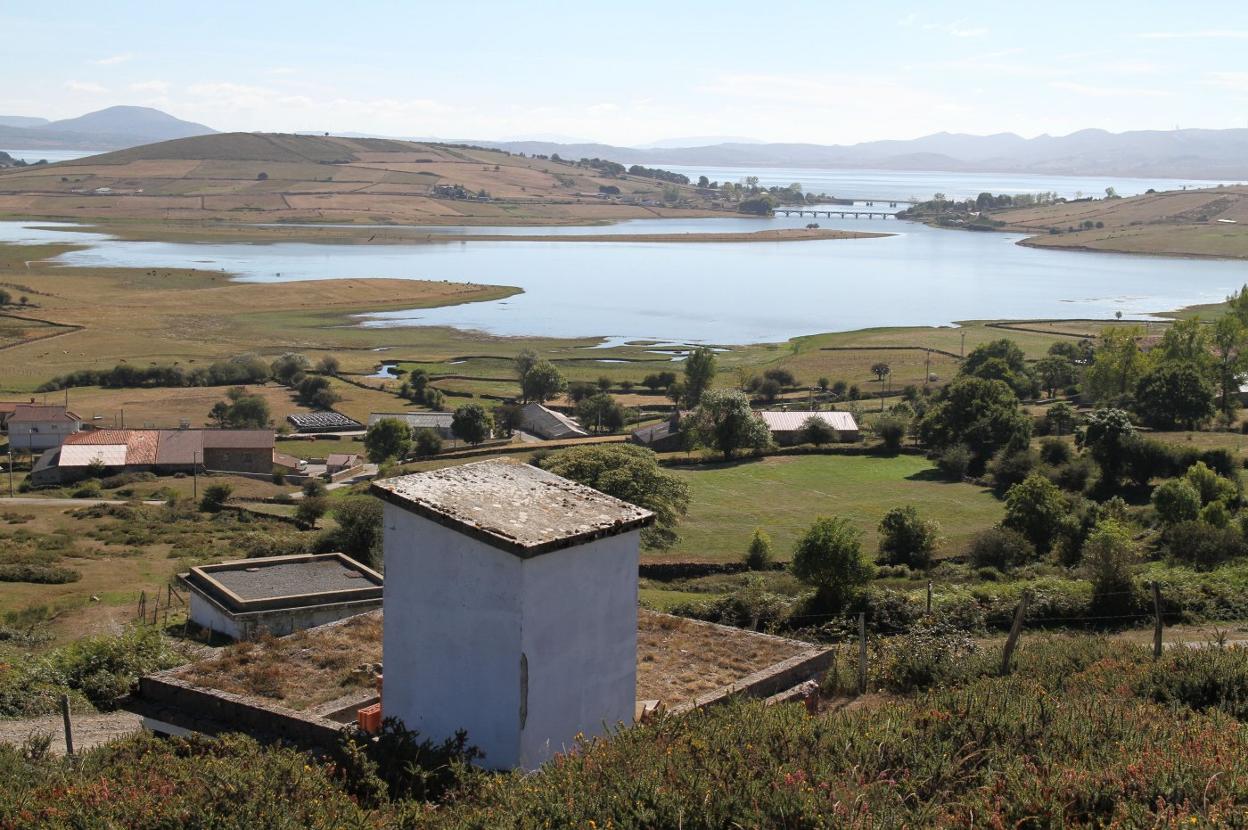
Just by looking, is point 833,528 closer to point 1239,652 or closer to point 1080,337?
point 1239,652

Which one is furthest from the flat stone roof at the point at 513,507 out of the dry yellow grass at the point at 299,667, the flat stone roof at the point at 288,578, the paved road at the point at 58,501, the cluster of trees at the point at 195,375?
the cluster of trees at the point at 195,375

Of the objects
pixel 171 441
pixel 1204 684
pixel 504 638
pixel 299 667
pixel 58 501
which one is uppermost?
pixel 504 638

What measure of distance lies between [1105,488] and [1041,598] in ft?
57.4

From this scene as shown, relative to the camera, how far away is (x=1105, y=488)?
32.5 m

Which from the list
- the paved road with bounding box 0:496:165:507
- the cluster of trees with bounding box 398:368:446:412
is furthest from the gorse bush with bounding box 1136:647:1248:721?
the cluster of trees with bounding box 398:368:446:412

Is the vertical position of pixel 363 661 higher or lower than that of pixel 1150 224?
lower

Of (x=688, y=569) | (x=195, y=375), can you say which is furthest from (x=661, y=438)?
(x=195, y=375)

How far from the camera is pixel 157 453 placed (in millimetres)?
41125

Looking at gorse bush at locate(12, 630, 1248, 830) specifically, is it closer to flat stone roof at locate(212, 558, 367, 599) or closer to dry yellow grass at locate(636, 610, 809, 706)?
dry yellow grass at locate(636, 610, 809, 706)

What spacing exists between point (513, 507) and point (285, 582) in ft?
36.3

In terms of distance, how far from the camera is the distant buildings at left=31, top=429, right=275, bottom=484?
3956 cm

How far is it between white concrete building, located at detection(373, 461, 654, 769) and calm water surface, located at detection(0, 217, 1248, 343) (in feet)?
215

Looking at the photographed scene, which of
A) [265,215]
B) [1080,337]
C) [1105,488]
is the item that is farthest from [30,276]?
[1105,488]

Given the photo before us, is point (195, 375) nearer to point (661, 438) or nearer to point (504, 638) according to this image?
point (661, 438)
